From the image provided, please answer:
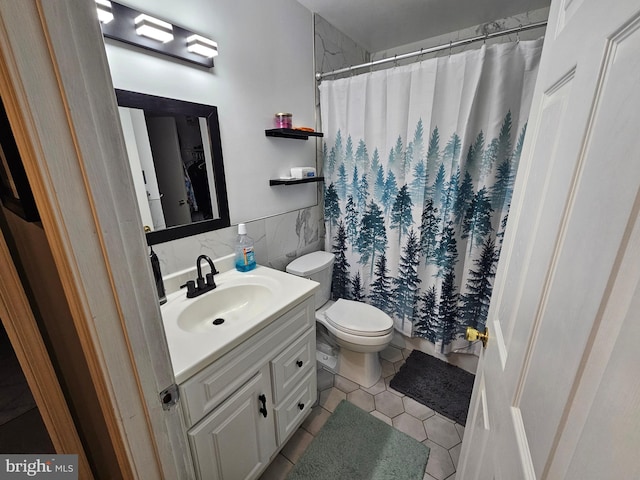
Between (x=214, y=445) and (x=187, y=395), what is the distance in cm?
27

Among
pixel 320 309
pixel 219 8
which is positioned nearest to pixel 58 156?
pixel 219 8

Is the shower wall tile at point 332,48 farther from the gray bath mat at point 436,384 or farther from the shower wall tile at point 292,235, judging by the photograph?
the gray bath mat at point 436,384

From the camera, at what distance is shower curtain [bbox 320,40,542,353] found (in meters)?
1.49

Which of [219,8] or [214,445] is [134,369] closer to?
[214,445]

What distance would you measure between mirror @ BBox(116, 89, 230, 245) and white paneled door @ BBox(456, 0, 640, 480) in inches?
50.9

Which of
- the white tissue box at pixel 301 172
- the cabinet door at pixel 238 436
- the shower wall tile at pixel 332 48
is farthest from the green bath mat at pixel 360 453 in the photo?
the shower wall tile at pixel 332 48

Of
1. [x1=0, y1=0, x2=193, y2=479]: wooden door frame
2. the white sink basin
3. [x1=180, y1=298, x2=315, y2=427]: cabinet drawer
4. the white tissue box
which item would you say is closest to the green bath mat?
[x1=180, y1=298, x2=315, y2=427]: cabinet drawer

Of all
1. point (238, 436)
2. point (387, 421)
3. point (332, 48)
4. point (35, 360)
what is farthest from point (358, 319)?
point (332, 48)

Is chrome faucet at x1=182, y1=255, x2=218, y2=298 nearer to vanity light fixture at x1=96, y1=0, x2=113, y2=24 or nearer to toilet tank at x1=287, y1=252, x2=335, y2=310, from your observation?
toilet tank at x1=287, y1=252, x2=335, y2=310

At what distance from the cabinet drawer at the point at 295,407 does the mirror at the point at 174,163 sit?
926mm

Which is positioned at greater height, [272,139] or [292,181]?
[272,139]

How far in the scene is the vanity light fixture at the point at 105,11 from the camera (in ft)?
3.08

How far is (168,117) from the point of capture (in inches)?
47.3

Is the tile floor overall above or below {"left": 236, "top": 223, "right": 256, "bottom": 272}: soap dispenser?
below
